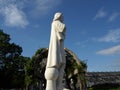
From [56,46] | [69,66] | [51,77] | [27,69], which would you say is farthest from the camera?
[69,66]

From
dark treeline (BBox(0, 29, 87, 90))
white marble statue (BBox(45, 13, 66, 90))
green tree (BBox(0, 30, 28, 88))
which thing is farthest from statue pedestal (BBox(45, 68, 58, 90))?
green tree (BBox(0, 30, 28, 88))

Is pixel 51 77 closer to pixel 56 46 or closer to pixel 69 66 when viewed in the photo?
pixel 56 46

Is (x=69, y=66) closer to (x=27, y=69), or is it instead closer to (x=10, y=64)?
(x=27, y=69)

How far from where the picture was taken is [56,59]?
8.70 meters

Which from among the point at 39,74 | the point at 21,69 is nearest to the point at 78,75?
the point at 39,74

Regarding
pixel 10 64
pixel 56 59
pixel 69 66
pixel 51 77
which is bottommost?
pixel 51 77

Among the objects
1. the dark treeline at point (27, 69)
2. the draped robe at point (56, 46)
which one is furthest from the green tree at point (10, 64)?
the draped robe at point (56, 46)

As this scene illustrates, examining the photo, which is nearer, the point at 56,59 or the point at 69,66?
the point at 56,59

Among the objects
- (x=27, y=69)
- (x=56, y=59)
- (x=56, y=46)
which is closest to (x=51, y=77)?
(x=56, y=59)

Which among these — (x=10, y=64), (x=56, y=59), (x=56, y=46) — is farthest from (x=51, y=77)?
(x=10, y=64)

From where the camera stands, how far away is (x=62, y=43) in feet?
29.8

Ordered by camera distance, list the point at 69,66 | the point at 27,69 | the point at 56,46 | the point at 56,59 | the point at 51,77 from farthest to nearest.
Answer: the point at 69,66, the point at 27,69, the point at 56,46, the point at 56,59, the point at 51,77

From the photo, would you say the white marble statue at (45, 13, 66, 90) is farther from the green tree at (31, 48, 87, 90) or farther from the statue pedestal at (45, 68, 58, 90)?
the green tree at (31, 48, 87, 90)

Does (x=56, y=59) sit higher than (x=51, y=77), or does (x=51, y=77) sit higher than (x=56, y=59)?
(x=56, y=59)
